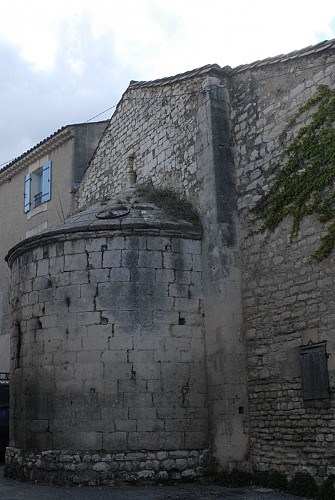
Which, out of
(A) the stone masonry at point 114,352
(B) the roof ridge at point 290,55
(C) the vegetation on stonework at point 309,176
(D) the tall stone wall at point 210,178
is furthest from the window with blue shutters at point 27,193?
(C) the vegetation on stonework at point 309,176

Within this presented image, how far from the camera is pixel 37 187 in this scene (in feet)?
63.3

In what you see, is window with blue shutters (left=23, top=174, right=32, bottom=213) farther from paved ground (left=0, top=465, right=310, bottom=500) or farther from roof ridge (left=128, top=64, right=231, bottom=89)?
paved ground (left=0, top=465, right=310, bottom=500)

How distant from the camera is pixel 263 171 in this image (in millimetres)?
9648

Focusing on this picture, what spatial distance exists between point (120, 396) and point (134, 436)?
2.02ft

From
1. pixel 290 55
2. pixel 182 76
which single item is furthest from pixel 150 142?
pixel 290 55

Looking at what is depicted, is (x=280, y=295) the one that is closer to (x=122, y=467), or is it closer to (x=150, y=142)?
(x=122, y=467)

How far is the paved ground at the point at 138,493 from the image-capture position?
7895 millimetres

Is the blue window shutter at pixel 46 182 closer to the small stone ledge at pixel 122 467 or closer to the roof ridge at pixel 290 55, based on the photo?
the roof ridge at pixel 290 55

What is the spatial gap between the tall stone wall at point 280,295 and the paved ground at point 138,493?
636 millimetres

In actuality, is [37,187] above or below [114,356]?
above

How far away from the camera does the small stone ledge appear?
29.2 feet

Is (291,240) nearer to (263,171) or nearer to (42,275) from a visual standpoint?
(263,171)

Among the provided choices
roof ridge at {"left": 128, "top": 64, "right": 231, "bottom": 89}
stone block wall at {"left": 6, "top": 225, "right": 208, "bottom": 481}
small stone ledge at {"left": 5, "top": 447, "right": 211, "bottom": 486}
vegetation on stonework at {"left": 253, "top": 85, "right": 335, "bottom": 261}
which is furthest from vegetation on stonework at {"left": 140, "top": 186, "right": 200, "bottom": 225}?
small stone ledge at {"left": 5, "top": 447, "right": 211, "bottom": 486}

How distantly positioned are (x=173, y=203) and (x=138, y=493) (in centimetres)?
483
